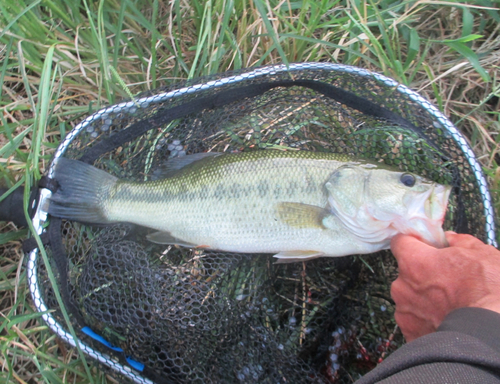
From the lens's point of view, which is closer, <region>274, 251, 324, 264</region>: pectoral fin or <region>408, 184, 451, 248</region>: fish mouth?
<region>408, 184, 451, 248</region>: fish mouth

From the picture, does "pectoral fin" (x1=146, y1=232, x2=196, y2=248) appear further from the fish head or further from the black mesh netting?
the fish head

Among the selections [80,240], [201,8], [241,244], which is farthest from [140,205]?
[201,8]

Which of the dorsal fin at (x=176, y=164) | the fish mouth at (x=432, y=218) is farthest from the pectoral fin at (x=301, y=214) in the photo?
the dorsal fin at (x=176, y=164)

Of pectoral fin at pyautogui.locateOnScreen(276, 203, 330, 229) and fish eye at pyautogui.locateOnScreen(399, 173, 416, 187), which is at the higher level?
fish eye at pyautogui.locateOnScreen(399, 173, 416, 187)

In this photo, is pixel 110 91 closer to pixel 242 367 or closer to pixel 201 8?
pixel 201 8

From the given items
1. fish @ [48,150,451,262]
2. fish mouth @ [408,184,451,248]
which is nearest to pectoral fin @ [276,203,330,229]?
fish @ [48,150,451,262]

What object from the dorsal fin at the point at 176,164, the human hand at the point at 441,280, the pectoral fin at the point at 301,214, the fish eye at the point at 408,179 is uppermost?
the dorsal fin at the point at 176,164

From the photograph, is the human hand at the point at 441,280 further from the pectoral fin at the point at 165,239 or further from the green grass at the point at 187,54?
the pectoral fin at the point at 165,239

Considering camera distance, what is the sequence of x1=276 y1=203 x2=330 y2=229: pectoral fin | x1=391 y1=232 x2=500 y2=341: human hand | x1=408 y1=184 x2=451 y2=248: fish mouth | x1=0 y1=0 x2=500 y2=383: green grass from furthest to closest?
x1=0 y1=0 x2=500 y2=383: green grass, x1=276 y1=203 x2=330 y2=229: pectoral fin, x1=408 y1=184 x2=451 y2=248: fish mouth, x1=391 y1=232 x2=500 y2=341: human hand
